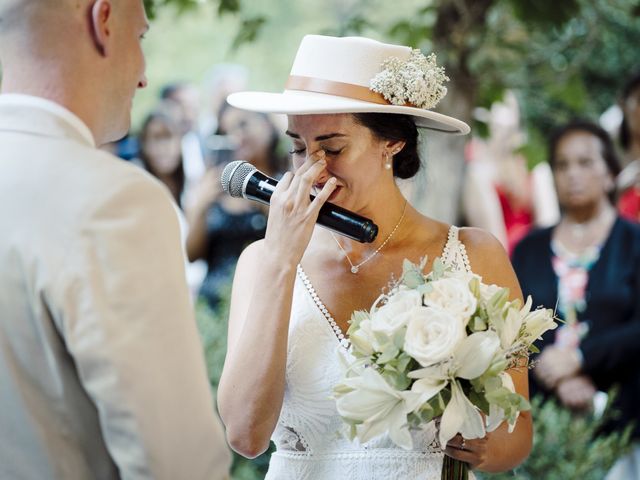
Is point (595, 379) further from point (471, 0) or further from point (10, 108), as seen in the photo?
point (10, 108)

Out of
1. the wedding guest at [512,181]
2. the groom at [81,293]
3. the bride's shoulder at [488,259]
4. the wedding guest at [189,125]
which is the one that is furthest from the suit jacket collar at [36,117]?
the wedding guest at [189,125]

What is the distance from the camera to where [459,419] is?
221cm

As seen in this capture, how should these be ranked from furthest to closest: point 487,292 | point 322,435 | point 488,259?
point 488,259, point 322,435, point 487,292

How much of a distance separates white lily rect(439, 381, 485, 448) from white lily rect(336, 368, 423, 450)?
76 mm

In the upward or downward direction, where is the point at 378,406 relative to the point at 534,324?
downward

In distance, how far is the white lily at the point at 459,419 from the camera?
87.0 inches

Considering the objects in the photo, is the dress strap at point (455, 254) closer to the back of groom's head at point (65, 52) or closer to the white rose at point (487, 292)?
the white rose at point (487, 292)

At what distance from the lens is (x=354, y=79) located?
2.75 m

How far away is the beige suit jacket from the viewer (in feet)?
5.32

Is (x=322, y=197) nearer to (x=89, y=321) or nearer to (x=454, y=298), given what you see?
(x=454, y=298)

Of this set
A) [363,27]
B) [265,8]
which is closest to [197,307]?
[363,27]

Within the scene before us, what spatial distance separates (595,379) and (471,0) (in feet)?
5.98

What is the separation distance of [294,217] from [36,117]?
0.97 m

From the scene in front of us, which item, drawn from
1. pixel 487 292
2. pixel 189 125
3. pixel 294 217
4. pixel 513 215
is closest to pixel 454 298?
pixel 487 292
